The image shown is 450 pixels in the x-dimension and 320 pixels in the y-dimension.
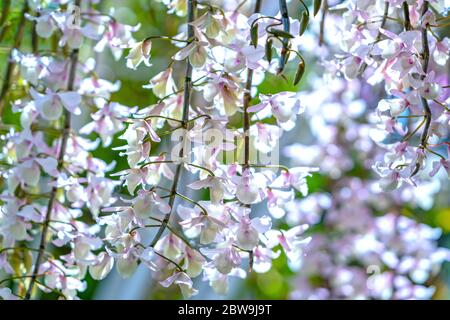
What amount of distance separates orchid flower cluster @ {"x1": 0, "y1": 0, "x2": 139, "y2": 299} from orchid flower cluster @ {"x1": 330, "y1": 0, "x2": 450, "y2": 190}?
268 millimetres

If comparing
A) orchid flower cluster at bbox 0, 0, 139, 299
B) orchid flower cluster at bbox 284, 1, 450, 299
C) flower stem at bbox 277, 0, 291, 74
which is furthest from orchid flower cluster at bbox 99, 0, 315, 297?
orchid flower cluster at bbox 284, 1, 450, 299

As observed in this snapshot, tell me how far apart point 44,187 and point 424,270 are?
0.85m

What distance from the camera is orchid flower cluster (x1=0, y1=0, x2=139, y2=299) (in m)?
0.82

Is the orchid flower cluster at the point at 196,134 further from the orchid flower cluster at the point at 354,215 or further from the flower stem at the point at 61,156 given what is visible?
the orchid flower cluster at the point at 354,215

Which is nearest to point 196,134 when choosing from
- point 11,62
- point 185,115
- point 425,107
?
point 185,115

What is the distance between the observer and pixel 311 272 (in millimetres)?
1981

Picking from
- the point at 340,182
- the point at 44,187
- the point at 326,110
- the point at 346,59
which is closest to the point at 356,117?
the point at 326,110

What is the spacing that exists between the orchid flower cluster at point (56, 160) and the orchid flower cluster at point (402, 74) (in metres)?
0.27

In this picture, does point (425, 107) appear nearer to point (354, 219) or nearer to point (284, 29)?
point (284, 29)

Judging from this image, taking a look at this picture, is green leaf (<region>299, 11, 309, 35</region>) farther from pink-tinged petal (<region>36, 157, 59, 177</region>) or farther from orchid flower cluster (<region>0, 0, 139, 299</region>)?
pink-tinged petal (<region>36, 157, 59, 177</region>)

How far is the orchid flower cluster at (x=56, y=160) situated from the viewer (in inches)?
32.4

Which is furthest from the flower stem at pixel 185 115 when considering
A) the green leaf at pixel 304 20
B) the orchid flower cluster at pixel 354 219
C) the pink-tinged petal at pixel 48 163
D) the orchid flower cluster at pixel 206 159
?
the orchid flower cluster at pixel 354 219

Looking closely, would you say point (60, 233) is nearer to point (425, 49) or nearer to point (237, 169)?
point (237, 169)

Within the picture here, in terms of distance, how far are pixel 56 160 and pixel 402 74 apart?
402mm
